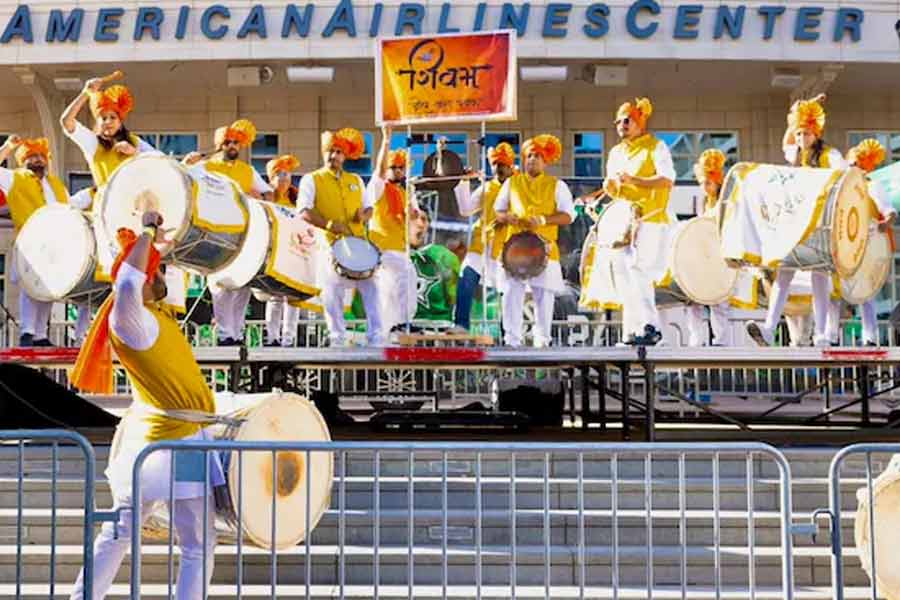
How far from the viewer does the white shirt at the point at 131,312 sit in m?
5.20

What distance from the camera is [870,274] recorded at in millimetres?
9867

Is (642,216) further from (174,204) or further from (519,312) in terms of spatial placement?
(174,204)

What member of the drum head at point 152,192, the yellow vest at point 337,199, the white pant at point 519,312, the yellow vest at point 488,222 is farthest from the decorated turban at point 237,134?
the white pant at point 519,312

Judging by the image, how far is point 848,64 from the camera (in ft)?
61.3

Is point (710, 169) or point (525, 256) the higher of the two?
point (710, 169)

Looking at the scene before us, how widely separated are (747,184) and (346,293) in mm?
3394

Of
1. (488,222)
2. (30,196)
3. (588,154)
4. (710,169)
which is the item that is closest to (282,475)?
(488,222)

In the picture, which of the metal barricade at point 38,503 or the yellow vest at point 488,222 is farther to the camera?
the yellow vest at point 488,222

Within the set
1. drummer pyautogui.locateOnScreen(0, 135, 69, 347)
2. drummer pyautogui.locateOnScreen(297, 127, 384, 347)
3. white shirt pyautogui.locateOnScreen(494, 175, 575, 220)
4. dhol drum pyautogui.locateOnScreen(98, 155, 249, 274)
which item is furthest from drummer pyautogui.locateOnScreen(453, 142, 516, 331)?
drummer pyautogui.locateOnScreen(0, 135, 69, 347)

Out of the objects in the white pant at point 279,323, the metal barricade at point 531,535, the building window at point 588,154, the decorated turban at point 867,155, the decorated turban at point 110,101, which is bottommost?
the metal barricade at point 531,535

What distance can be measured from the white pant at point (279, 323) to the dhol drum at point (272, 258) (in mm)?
949

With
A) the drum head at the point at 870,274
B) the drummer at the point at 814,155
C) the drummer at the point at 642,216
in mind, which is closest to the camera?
the drummer at the point at 814,155

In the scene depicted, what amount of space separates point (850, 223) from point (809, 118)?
923 mm

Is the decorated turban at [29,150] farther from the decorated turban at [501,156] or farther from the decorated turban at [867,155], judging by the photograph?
the decorated turban at [867,155]
